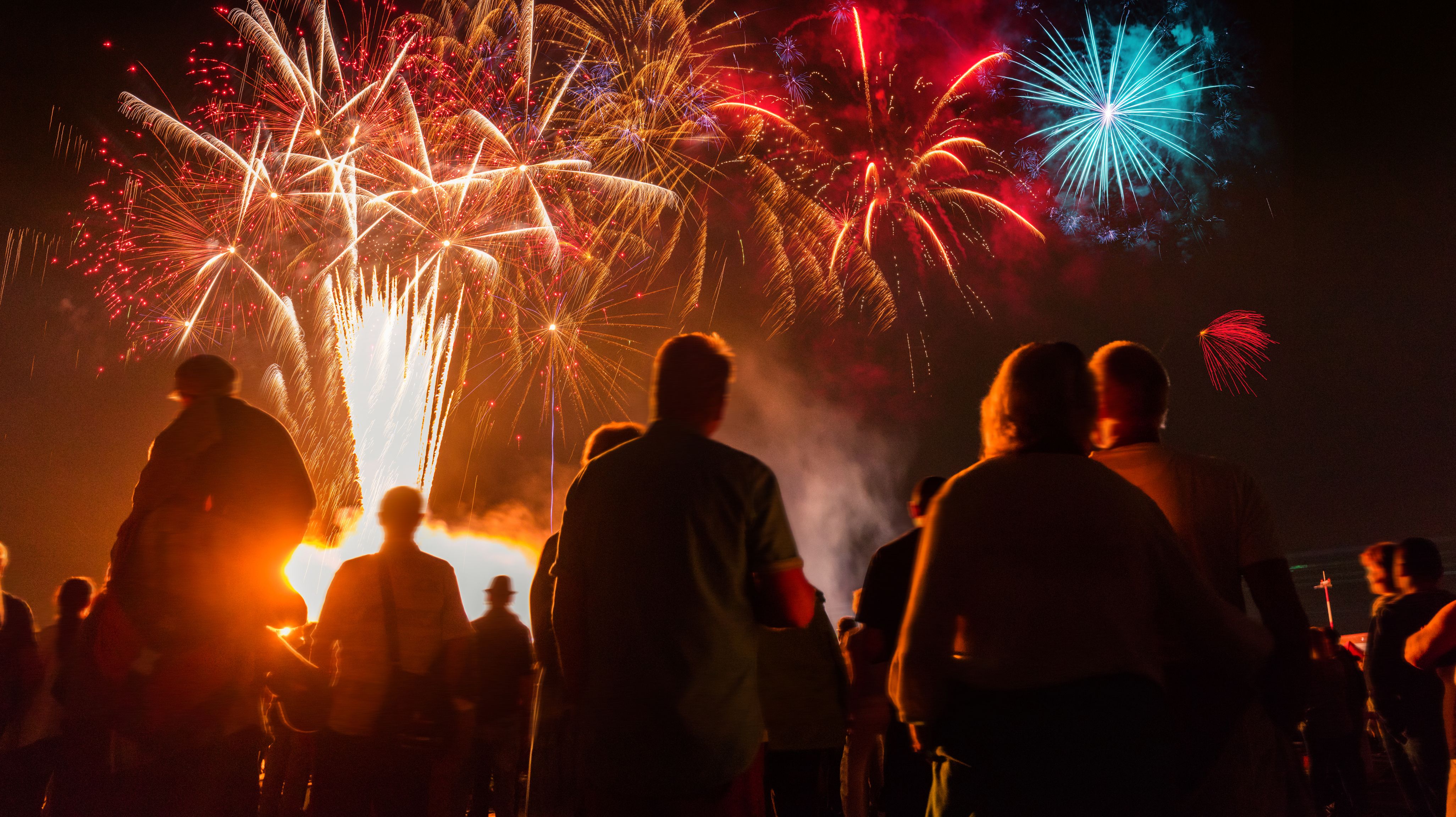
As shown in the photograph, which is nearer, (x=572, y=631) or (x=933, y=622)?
(x=933, y=622)

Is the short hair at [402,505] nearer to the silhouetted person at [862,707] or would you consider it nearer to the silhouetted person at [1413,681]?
the silhouetted person at [862,707]

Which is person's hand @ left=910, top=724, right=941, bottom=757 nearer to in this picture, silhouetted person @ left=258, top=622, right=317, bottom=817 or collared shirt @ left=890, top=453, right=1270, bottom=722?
collared shirt @ left=890, top=453, right=1270, bottom=722

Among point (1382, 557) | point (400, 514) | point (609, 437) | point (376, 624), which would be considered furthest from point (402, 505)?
point (1382, 557)

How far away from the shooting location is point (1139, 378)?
2.70 metres

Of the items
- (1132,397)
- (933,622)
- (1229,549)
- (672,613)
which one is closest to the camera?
(933,622)

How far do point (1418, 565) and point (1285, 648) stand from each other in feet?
11.4

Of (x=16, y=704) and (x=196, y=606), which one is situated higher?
(x=196, y=606)

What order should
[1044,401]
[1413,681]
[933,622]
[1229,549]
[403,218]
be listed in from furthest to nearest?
[403,218], [1413,681], [1229,549], [1044,401], [933,622]

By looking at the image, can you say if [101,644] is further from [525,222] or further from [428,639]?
[525,222]

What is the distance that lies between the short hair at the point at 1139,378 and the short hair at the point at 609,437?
6.37 feet

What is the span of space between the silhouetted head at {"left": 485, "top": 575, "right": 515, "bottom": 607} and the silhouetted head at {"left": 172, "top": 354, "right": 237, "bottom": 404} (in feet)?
8.87

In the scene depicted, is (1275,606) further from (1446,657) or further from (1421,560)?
(1421,560)

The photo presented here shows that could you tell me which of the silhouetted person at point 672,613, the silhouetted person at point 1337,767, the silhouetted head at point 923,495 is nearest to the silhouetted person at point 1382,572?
the silhouetted person at point 1337,767

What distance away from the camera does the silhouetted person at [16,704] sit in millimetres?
4867
